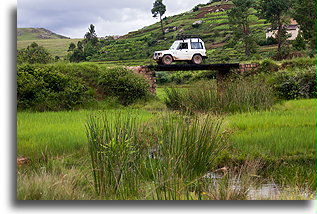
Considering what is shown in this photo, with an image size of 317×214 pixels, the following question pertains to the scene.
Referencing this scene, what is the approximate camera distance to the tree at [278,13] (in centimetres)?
2281

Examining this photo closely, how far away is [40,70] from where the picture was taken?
1228 cm

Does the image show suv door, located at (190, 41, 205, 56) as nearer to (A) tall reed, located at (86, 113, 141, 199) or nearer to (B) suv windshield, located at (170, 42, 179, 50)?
(B) suv windshield, located at (170, 42, 179, 50)

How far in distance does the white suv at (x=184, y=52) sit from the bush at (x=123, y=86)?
6.95 feet

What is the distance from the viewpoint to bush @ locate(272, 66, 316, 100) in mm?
12516

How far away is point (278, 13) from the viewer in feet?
76.0

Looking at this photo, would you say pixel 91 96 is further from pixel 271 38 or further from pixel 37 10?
pixel 271 38

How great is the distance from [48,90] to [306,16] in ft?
44.8

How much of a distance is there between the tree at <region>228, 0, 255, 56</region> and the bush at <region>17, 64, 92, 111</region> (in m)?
10.6

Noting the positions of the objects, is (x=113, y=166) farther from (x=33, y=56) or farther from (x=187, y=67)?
(x=187, y=67)

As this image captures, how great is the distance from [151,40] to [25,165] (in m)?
10.7

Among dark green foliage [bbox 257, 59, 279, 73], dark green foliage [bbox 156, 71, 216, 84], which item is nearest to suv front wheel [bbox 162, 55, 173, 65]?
dark green foliage [bbox 257, 59, 279, 73]

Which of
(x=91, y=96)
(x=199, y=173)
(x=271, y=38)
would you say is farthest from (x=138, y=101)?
(x=271, y=38)

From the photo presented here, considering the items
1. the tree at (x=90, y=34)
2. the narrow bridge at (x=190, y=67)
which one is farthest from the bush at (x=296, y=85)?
the tree at (x=90, y=34)

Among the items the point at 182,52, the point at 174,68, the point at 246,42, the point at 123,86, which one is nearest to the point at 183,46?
the point at 182,52
